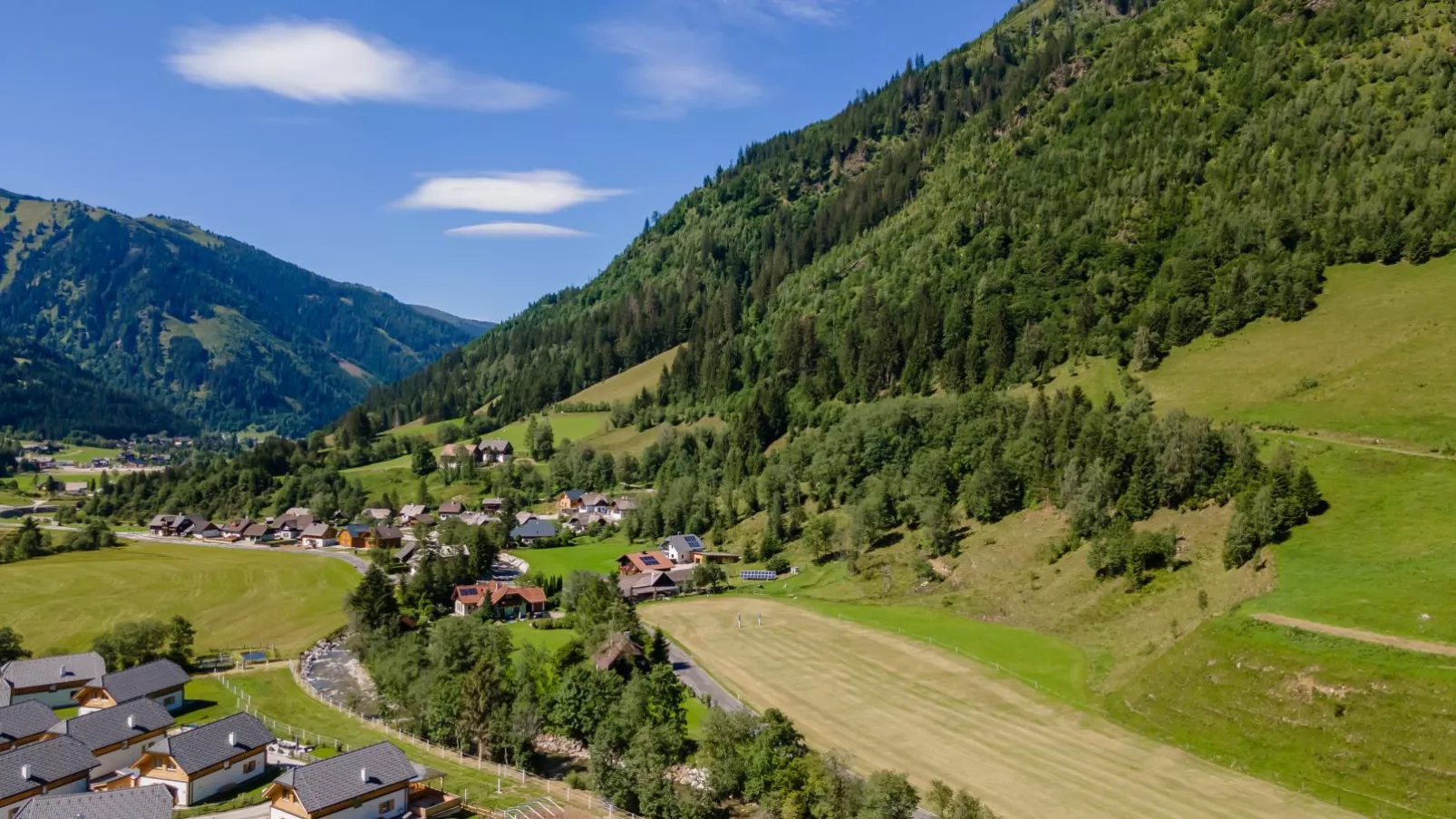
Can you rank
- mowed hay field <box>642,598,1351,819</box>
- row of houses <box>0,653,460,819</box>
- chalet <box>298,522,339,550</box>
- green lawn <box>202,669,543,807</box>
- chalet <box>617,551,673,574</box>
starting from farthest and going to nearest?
chalet <box>298,522,339,550</box> → chalet <box>617,551,673,574</box> → green lawn <box>202,669,543,807</box> → mowed hay field <box>642,598,1351,819</box> → row of houses <box>0,653,460,819</box>

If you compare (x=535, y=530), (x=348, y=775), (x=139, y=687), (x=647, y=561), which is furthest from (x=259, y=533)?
(x=348, y=775)

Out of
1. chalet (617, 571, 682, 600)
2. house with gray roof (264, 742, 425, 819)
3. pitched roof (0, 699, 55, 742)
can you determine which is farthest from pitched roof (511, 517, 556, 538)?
house with gray roof (264, 742, 425, 819)

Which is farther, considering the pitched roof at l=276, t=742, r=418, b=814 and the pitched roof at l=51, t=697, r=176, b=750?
the pitched roof at l=51, t=697, r=176, b=750

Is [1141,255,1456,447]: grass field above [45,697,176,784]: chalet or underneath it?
above

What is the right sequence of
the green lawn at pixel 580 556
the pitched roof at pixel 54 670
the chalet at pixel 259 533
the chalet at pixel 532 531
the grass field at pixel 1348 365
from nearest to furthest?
the pitched roof at pixel 54 670 < the grass field at pixel 1348 365 < the green lawn at pixel 580 556 < the chalet at pixel 532 531 < the chalet at pixel 259 533

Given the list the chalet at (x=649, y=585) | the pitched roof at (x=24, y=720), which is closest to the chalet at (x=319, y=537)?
the chalet at (x=649, y=585)

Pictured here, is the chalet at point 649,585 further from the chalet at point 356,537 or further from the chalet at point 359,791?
the chalet at point 356,537

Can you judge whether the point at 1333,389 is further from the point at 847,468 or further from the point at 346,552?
the point at 346,552

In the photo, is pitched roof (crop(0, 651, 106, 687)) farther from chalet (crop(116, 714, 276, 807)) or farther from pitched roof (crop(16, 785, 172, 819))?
pitched roof (crop(16, 785, 172, 819))
